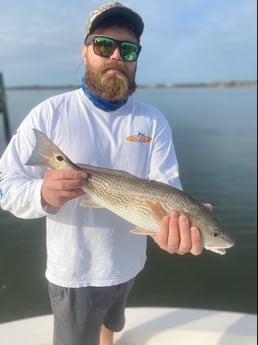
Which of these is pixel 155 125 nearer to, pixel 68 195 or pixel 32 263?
pixel 68 195

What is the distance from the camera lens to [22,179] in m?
2.35

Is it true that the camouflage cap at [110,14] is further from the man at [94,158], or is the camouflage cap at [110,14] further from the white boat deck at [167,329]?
the white boat deck at [167,329]

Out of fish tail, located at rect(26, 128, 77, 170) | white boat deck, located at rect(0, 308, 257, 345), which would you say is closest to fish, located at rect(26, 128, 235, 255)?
fish tail, located at rect(26, 128, 77, 170)

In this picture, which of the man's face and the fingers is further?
the man's face

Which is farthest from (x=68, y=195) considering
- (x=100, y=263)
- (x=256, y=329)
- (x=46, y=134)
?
(x=256, y=329)

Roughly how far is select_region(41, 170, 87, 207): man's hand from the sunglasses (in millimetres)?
895

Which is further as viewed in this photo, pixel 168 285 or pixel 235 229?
pixel 235 229

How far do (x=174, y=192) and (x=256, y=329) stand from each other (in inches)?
102

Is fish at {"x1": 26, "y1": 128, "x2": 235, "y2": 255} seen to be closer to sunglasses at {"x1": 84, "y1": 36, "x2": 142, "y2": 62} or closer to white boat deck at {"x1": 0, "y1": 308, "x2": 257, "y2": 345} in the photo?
sunglasses at {"x1": 84, "y1": 36, "x2": 142, "y2": 62}

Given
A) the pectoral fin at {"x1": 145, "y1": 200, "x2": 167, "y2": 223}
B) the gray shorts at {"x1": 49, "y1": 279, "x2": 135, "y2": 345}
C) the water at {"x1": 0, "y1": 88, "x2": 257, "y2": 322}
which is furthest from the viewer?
the water at {"x1": 0, "y1": 88, "x2": 257, "y2": 322}

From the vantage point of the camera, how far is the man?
2.47 meters

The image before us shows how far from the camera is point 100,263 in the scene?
8.52ft

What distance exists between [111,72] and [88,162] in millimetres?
648

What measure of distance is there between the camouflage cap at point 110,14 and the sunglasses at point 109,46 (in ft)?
0.32
